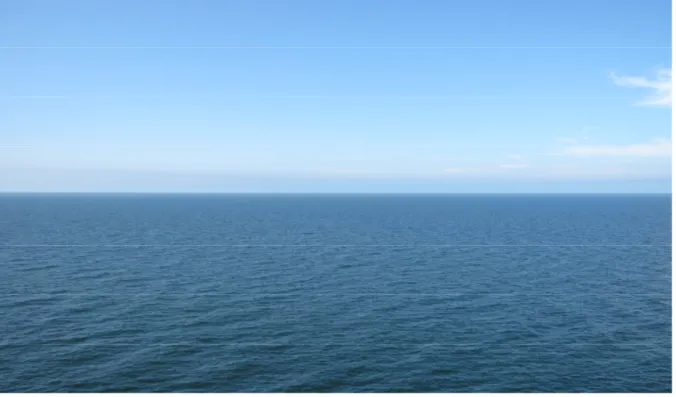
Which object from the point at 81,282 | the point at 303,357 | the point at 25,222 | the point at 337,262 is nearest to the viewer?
the point at 303,357

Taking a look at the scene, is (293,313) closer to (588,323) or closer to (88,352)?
(88,352)

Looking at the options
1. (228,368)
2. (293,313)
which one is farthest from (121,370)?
(293,313)

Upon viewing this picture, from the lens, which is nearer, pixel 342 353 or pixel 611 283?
pixel 342 353

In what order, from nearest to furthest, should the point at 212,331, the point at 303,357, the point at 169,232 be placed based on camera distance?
1. the point at 303,357
2. the point at 212,331
3. the point at 169,232

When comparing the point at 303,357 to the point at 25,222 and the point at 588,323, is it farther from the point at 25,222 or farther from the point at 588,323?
the point at 25,222

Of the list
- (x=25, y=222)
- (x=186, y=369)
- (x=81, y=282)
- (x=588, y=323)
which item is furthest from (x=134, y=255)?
(x=25, y=222)

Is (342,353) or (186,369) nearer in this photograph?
(186,369)
